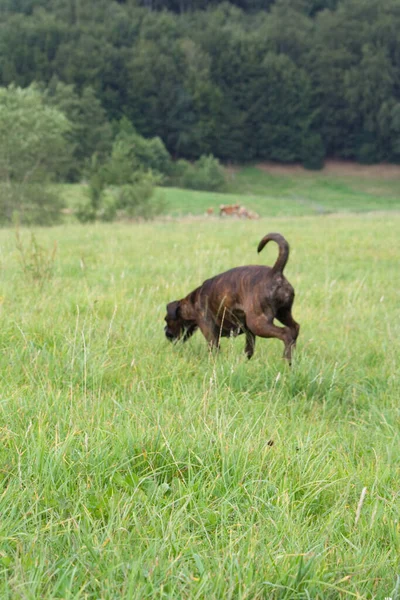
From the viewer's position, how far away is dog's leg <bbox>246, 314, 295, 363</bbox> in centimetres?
405

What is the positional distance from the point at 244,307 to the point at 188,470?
2039 millimetres

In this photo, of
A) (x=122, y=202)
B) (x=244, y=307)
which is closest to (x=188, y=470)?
(x=244, y=307)

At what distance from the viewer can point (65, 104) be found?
69.4 metres

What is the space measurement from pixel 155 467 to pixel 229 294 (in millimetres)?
2147

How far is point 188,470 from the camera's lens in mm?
2314

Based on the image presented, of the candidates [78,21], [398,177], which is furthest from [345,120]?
[78,21]

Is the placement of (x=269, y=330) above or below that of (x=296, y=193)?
above

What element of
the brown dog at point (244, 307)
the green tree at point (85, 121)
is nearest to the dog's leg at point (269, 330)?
the brown dog at point (244, 307)

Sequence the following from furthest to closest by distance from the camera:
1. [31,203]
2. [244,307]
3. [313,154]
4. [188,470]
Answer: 1. [313,154]
2. [31,203]
3. [244,307]
4. [188,470]

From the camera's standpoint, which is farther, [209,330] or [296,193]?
[296,193]

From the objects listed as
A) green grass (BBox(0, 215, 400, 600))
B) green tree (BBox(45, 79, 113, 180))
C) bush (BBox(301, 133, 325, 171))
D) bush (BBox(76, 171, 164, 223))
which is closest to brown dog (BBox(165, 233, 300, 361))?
green grass (BBox(0, 215, 400, 600))

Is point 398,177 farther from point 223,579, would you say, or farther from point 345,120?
point 223,579

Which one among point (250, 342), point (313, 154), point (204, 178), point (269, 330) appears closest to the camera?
point (269, 330)

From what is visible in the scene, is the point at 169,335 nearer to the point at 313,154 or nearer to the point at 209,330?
the point at 209,330
